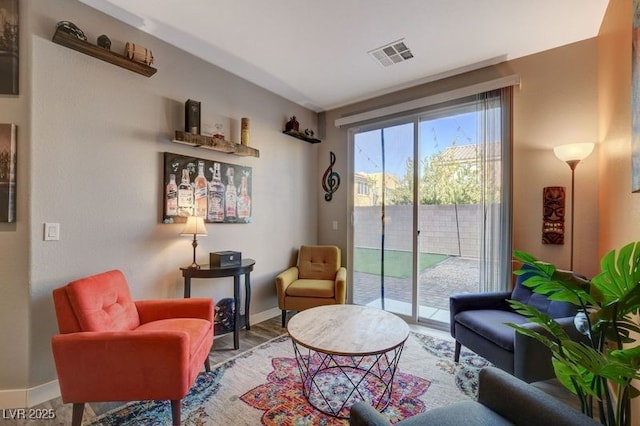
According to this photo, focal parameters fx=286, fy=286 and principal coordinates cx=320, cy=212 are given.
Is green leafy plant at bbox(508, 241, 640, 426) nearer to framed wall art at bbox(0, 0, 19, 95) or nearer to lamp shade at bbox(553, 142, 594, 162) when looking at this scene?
lamp shade at bbox(553, 142, 594, 162)

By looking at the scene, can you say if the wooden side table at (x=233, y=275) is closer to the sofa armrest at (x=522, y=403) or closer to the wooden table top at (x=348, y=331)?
the wooden table top at (x=348, y=331)

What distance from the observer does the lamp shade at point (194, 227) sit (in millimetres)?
2520

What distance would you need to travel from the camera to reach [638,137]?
1.39 m

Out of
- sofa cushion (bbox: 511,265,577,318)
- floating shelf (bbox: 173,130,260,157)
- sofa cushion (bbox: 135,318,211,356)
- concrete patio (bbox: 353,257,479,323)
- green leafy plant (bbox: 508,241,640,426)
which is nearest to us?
green leafy plant (bbox: 508,241,640,426)

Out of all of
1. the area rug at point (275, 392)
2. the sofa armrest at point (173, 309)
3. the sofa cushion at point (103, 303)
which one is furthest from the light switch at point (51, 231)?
the area rug at point (275, 392)

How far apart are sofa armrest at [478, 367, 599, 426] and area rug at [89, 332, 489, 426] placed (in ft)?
2.41

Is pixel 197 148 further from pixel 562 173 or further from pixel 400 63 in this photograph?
pixel 562 173

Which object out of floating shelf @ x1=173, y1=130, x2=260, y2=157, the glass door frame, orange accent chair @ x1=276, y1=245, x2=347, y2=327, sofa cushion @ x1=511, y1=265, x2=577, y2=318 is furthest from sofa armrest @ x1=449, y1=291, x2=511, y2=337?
floating shelf @ x1=173, y1=130, x2=260, y2=157

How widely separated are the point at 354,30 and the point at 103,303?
279cm

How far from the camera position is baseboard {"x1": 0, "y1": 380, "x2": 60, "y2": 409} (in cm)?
185

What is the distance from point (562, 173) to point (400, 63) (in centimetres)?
185

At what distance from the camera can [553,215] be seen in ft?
8.45

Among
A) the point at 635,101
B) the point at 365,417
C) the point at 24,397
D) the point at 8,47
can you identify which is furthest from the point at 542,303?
the point at 8,47

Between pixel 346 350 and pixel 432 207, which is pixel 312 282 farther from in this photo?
pixel 346 350
